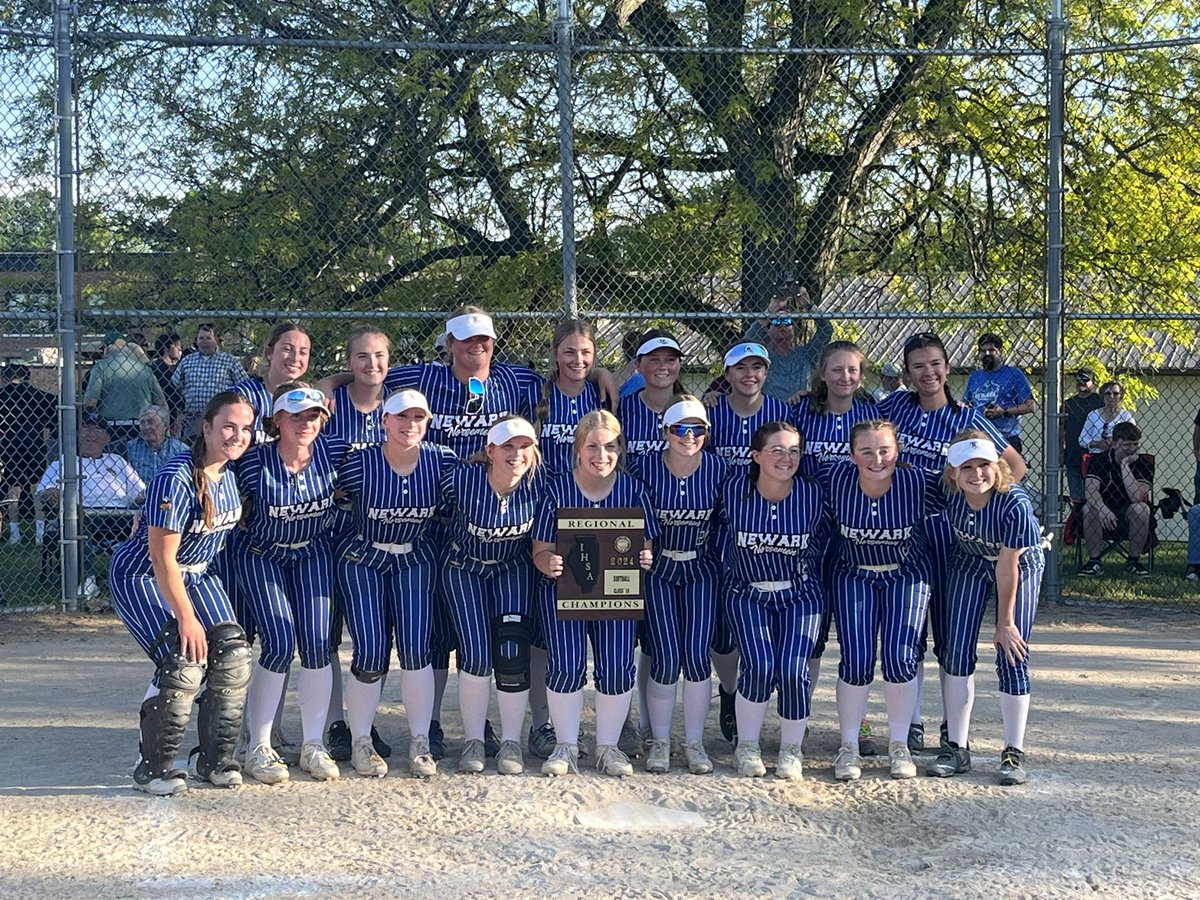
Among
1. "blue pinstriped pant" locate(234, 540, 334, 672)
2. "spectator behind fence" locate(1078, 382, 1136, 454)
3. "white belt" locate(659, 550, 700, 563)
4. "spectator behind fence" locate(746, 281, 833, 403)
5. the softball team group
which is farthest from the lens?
"spectator behind fence" locate(1078, 382, 1136, 454)

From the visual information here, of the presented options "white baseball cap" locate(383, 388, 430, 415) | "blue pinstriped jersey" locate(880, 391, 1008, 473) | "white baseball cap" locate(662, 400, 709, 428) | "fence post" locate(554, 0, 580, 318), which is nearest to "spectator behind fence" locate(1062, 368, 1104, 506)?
"fence post" locate(554, 0, 580, 318)

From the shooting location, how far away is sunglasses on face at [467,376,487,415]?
5715 mm

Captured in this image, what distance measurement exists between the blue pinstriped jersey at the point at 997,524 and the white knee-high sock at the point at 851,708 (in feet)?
2.22

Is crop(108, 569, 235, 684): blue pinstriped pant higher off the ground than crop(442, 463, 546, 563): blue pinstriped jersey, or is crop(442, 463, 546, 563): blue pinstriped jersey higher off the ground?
crop(442, 463, 546, 563): blue pinstriped jersey

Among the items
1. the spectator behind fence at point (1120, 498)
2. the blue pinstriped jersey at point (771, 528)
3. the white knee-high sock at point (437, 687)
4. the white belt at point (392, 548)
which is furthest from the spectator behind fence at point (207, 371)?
the spectator behind fence at point (1120, 498)

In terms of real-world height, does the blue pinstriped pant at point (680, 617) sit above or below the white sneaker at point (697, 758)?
above

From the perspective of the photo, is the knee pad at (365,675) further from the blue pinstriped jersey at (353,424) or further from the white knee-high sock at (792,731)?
the white knee-high sock at (792,731)

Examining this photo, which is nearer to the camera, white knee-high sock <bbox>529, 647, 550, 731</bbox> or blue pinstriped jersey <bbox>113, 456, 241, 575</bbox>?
blue pinstriped jersey <bbox>113, 456, 241, 575</bbox>

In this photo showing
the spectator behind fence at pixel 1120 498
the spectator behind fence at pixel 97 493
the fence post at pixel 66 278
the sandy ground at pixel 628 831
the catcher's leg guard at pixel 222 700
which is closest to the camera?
the sandy ground at pixel 628 831

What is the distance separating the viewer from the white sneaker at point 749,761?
5.15 metres

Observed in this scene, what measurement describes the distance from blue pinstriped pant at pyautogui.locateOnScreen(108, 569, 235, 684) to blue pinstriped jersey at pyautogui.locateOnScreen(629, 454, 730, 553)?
166cm

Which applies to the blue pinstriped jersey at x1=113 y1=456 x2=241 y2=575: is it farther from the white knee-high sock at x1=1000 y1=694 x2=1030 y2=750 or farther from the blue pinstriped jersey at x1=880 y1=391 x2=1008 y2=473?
the white knee-high sock at x1=1000 y1=694 x2=1030 y2=750

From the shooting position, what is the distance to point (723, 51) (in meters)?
8.05

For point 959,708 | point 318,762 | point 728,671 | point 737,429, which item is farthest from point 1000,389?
point 318,762
